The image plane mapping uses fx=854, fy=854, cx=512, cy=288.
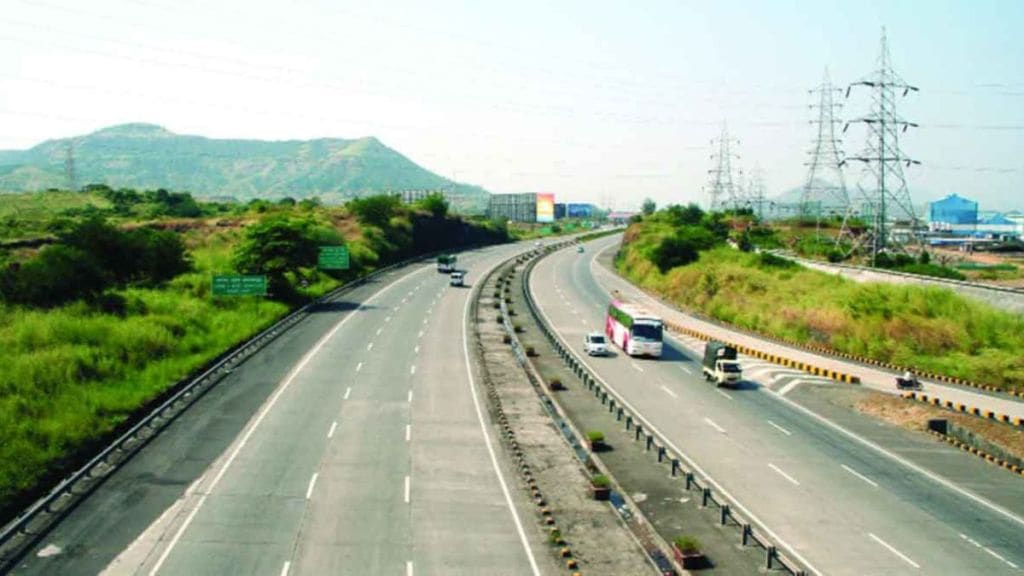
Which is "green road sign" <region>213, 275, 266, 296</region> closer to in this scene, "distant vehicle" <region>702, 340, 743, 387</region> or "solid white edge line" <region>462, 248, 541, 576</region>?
"solid white edge line" <region>462, 248, 541, 576</region>

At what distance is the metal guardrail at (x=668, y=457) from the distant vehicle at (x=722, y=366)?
22.4 ft

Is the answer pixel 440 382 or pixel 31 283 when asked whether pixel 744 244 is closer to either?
pixel 440 382

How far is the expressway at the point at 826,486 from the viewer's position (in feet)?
89.4

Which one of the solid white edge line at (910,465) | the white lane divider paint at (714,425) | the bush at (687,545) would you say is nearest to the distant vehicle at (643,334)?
the solid white edge line at (910,465)

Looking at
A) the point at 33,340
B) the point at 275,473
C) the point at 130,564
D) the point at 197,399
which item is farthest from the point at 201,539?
the point at 33,340

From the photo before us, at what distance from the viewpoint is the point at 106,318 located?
60.6m

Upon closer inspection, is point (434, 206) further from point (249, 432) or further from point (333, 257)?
point (249, 432)

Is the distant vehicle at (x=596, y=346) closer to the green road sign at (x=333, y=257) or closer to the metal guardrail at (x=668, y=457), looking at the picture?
the metal guardrail at (x=668, y=457)

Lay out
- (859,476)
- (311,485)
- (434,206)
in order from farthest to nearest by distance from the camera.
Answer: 1. (434,206)
2. (859,476)
3. (311,485)

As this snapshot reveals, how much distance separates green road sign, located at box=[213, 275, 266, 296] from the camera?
75.2 meters

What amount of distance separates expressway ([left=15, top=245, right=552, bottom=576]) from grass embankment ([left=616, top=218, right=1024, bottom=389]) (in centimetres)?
2984

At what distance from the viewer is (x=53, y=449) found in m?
35.3

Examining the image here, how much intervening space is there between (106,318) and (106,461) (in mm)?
29322

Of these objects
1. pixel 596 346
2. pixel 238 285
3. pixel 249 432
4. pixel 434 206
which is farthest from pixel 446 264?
pixel 249 432
